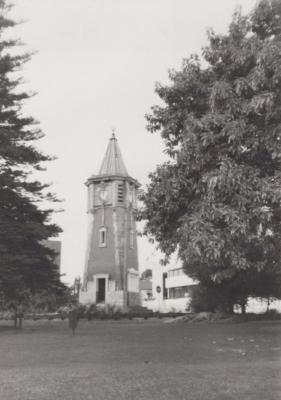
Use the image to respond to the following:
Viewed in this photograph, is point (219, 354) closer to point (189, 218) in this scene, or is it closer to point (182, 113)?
point (189, 218)

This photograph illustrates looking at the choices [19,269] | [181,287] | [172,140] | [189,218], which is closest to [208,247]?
[189,218]

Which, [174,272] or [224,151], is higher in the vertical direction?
[174,272]

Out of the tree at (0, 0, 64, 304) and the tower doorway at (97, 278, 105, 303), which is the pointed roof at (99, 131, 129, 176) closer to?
the tower doorway at (97, 278, 105, 303)

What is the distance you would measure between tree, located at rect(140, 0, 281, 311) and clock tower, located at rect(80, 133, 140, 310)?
29.6 m

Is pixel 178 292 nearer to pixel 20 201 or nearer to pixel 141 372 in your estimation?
pixel 20 201

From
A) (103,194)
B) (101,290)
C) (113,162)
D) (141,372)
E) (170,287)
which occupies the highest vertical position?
(113,162)

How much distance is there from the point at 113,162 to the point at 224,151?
35533mm

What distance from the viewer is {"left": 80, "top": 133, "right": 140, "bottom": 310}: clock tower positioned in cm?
4781

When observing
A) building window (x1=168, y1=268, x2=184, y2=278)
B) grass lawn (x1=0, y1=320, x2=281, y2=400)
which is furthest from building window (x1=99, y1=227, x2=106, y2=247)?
grass lawn (x1=0, y1=320, x2=281, y2=400)

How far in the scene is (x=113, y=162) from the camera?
51.3 m

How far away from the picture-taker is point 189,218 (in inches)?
639

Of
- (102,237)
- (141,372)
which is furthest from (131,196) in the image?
(141,372)

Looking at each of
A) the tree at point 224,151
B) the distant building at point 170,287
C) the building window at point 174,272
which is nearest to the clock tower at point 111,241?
the distant building at point 170,287

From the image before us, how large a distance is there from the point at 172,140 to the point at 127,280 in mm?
30829
